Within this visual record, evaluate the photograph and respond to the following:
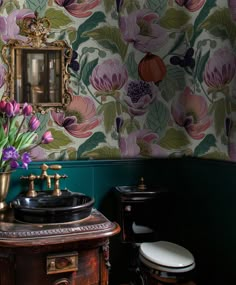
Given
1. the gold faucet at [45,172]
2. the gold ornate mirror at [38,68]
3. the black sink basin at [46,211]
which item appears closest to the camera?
the black sink basin at [46,211]

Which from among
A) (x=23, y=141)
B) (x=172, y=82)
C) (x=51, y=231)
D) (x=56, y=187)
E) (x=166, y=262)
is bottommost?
(x=166, y=262)

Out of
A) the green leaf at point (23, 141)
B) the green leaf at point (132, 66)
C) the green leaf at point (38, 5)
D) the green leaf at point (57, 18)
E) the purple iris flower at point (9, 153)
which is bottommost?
the purple iris flower at point (9, 153)

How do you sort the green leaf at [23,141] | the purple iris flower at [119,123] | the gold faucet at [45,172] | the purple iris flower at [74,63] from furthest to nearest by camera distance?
the purple iris flower at [119,123] → the purple iris flower at [74,63] → the gold faucet at [45,172] → the green leaf at [23,141]

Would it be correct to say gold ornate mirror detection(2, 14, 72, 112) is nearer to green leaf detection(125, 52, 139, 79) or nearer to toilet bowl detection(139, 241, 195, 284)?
green leaf detection(125, 52, 139, 79)

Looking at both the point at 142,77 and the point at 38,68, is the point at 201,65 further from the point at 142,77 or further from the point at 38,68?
the point at 38,68

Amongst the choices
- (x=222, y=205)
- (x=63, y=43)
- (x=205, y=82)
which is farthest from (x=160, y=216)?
(x=63, y=43)

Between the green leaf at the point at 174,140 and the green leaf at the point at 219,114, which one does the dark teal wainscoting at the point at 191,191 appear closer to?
the green leaf at the point at 174,140

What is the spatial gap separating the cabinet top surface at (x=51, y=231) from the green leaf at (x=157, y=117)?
92 cm

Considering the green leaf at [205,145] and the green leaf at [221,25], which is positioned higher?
the green leaf at [221,25]

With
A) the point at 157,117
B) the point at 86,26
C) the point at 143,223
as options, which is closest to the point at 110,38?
the point at 86,26

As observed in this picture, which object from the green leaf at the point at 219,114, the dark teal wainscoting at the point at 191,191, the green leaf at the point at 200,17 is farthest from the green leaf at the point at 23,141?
the green leaf at the point at 200,17

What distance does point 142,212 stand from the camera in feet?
7.96

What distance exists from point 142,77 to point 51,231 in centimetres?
129

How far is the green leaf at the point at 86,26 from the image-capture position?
2.45 metres
